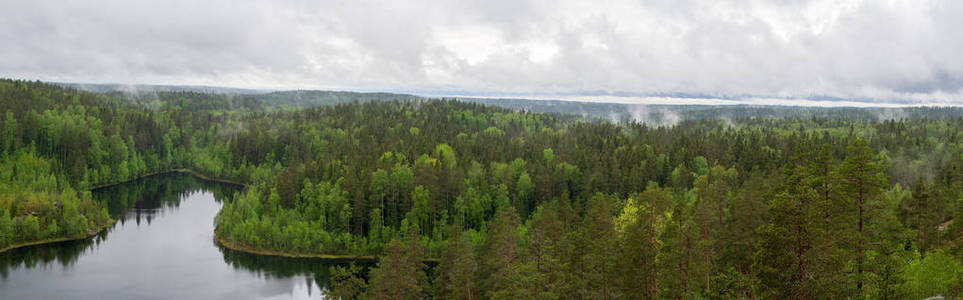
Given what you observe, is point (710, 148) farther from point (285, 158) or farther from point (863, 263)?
point (285, 158)

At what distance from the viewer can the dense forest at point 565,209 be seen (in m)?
29.7

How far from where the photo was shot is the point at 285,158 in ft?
641

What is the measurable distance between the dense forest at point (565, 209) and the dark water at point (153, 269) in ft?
19.4

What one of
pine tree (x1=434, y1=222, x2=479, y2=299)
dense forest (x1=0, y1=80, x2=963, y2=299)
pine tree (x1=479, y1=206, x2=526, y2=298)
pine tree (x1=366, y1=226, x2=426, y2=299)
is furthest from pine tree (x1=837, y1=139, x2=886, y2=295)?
pine tree (x1=366, y1=226, x2=426, y2=299)

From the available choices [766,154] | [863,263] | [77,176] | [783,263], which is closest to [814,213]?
[783,263]

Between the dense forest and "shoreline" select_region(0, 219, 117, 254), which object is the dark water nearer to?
"shoreline" select_region(0, 219, 117, 254)

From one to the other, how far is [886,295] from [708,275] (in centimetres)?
923

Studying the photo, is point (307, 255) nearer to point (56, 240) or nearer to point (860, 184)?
point (56, 240)

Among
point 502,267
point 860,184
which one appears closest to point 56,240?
point 502,267

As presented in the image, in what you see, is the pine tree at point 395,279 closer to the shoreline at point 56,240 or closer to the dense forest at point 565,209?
the dense forest at point 565,209

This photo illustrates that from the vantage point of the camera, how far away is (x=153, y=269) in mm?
83750

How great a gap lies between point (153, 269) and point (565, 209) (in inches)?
2318

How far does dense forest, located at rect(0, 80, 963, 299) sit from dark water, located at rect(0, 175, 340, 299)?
233 inches

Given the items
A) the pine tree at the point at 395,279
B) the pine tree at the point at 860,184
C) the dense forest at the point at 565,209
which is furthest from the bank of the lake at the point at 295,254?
the pine tree at the point at 860,184
